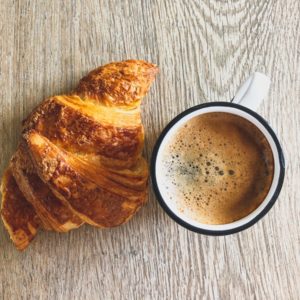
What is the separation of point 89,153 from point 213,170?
0.75ft

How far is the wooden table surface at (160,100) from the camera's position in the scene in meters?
1.13

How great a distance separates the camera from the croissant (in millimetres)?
995

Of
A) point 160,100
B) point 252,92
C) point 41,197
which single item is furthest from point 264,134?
point 41,197

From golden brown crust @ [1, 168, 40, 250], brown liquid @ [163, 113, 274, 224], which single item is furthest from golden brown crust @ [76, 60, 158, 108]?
golden brown crust @ [1, 168, 40, 250]

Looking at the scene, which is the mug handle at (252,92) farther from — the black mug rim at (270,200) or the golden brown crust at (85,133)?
the golden brown crust at (85,133)

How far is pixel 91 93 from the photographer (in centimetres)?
103

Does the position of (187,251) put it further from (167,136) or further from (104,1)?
(104,1)

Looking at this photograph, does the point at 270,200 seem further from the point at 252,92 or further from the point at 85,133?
the point at 85,133

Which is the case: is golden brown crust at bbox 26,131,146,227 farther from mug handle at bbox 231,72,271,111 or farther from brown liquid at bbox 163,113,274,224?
mug handle at bbox 231,72,271,111

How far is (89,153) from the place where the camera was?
1.02 meters

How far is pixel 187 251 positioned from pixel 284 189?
0.23 m

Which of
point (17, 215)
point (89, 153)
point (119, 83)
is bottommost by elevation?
point (17, 215)

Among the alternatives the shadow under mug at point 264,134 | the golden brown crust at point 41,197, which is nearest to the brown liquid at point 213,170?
the shadow under mug at point 264,134

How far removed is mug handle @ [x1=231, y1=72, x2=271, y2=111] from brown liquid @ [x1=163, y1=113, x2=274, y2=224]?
0.05 meters
